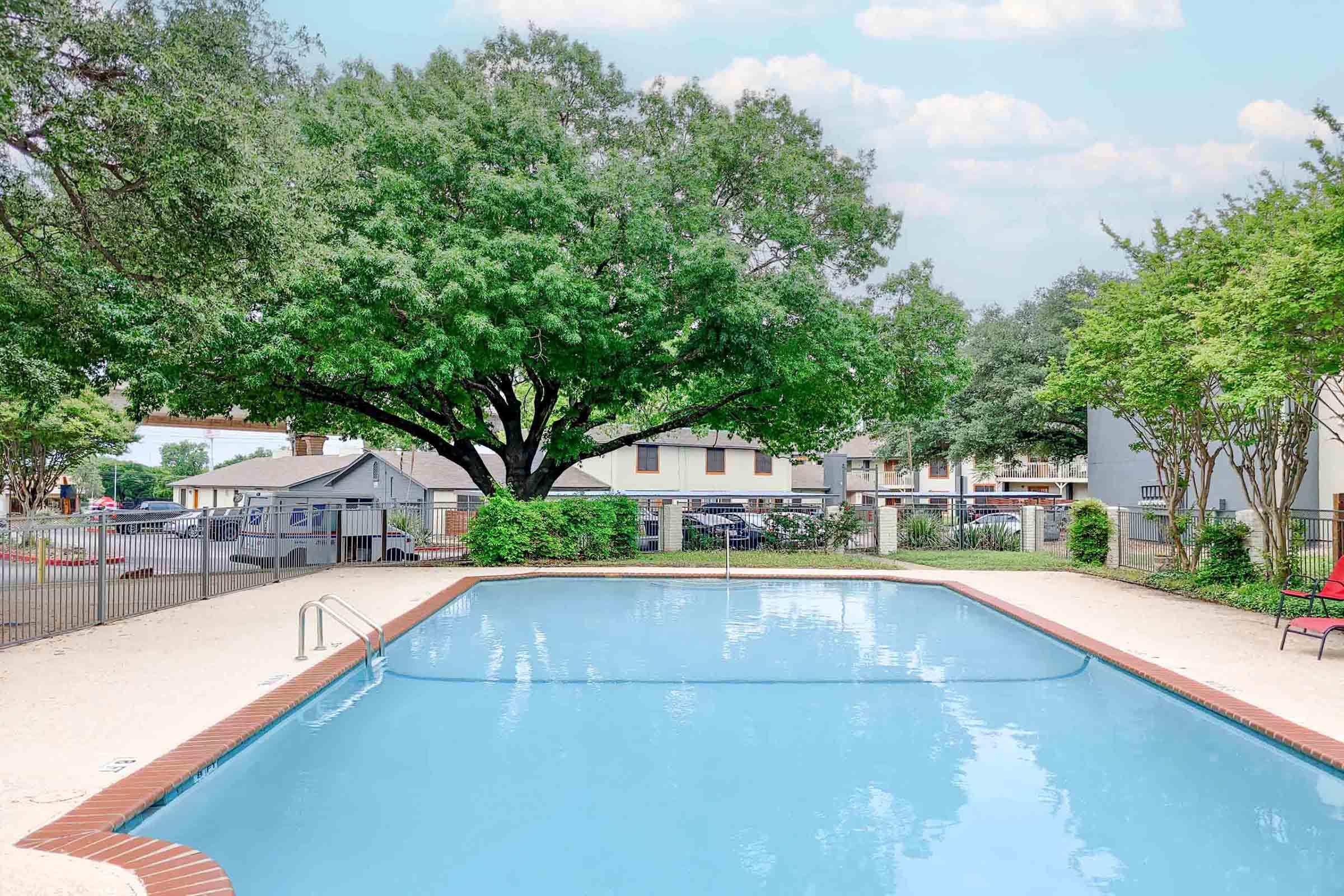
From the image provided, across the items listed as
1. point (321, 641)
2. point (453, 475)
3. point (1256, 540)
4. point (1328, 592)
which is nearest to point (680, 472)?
point (453, 475)

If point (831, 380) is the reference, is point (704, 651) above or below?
below

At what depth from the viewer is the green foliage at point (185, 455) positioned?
89.9m

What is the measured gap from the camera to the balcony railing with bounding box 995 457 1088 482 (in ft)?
168

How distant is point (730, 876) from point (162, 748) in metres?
3.96

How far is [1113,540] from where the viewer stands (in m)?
20.1

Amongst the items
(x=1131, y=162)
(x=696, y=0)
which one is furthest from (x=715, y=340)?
(x=1131, y=162)

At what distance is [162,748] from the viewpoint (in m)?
5.78

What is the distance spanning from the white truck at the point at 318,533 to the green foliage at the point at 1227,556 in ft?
57.0

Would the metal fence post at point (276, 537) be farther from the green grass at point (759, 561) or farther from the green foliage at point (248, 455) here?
the green foliage at point (248, 455)

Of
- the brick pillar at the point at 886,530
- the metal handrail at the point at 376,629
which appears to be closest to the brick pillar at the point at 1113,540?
the brick pillar at the point at 886,530

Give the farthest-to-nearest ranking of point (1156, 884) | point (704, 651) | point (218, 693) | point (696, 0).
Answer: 1. point (696, 0)
2. point (704, 651)
3. point (218, 693)
4. point (1156, 884)

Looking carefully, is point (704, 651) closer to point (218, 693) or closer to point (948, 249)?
point (218, 693)

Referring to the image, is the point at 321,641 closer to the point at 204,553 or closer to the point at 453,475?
the point at 204,553

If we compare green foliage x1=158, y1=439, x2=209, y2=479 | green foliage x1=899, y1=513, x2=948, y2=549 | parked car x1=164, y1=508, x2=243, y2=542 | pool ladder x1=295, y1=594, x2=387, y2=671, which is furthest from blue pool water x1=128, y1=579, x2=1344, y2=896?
green foliage x1=158, y1=439, x2=209, y2=479
